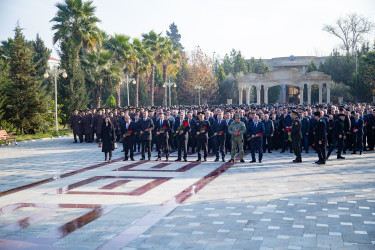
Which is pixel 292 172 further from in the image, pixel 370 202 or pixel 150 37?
pixel 150 37

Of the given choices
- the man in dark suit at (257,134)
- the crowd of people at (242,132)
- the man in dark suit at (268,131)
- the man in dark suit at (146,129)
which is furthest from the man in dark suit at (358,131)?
Result: the man in dark suit at (146,129)

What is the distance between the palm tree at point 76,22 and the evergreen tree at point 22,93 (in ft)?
24.1

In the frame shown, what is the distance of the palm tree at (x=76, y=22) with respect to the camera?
1330 inches

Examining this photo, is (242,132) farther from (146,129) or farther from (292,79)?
(292,79)

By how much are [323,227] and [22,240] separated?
543 cm

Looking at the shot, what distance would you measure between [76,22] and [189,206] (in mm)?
30099

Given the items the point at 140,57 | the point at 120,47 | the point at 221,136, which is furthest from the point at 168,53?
the point at 221,136

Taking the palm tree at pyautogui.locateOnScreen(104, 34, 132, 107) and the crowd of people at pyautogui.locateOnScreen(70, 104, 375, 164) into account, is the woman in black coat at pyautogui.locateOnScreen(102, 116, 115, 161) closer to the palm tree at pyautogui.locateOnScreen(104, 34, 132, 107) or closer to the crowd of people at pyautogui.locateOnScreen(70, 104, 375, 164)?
the crowd of people at pyautogui.locateOnScreen(70, 104, 375, 164)

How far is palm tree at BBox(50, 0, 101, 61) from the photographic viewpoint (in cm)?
3378

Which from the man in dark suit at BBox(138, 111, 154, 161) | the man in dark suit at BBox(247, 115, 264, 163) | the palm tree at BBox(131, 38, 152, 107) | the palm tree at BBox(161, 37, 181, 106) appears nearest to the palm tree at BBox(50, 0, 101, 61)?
the palm tree at BBox(131, 38, 152, 107)

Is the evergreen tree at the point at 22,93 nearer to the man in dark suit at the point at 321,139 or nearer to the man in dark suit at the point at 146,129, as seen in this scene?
the man in dark suit at the point at 146,129

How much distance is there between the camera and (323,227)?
676 centimetres

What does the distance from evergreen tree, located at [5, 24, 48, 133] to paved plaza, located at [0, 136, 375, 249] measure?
530 inches

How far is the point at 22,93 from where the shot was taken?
26.7 metres
